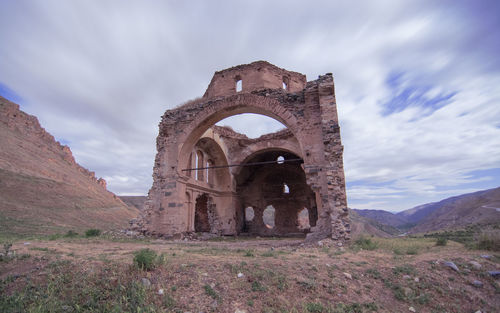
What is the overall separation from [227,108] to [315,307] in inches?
394

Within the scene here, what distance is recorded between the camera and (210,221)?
17.7m

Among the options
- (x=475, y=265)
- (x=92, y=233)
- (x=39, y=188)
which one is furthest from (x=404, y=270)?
(x=39, y=188)

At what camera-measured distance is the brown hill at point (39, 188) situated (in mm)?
17688

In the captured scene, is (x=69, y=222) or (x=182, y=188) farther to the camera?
(x=69, y=222)

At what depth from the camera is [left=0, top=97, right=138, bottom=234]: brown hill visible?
17.7m

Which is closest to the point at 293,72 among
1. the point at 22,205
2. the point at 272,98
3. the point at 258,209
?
the point at 272,98

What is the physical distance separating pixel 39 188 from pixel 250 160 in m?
20.4

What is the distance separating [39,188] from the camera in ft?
78.8

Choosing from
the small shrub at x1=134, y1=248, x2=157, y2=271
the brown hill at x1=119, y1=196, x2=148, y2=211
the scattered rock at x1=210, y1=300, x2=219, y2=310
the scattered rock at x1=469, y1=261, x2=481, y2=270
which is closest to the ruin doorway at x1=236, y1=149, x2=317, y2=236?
the scattered rock at x1=469, y1=261, x2=481, y2=270

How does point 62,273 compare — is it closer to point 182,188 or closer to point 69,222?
point 182,188

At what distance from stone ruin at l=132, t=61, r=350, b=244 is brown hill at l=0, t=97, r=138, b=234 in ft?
25.9

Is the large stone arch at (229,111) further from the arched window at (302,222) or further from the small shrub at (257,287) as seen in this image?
the arched window at (302,222)

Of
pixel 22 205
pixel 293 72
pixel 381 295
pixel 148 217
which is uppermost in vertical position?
pixel 293 72

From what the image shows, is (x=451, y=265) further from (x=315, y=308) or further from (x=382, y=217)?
(x=382, y=217)
